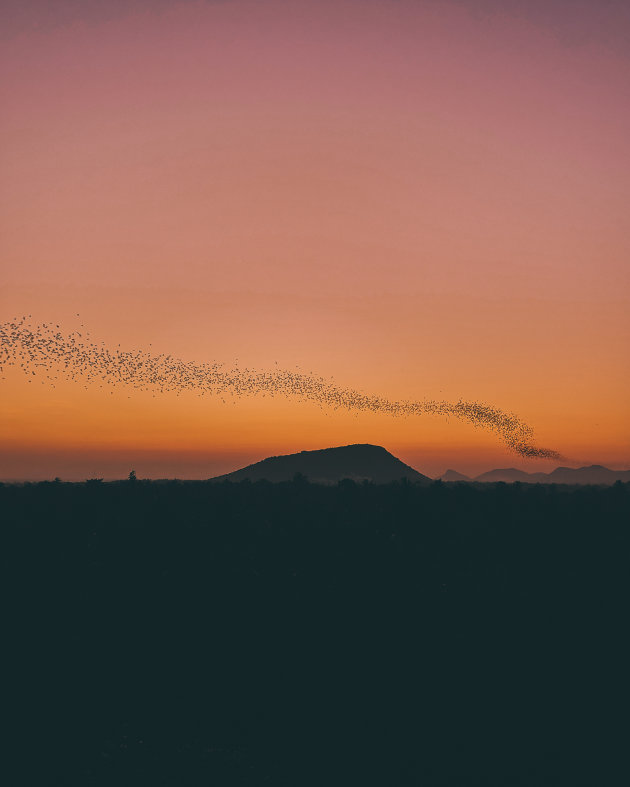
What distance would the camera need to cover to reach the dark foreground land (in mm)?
26328

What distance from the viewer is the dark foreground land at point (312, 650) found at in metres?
26.3

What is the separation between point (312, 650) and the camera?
110 ft

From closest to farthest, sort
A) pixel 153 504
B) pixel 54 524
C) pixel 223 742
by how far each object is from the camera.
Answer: pixel 223 742 → pixel 54 524 → pixel 153 504

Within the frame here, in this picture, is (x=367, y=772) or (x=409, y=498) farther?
(x=409, y=498)

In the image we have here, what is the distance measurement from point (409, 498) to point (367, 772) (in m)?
33.1

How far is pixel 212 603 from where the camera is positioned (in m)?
37.1

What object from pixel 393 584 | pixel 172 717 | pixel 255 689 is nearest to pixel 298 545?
pixel 393 584

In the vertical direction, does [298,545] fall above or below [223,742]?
above

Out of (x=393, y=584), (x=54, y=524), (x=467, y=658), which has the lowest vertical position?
(x=467, y=658)

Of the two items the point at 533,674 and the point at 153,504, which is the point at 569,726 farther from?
the point at 153,504

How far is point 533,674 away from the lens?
32281mm

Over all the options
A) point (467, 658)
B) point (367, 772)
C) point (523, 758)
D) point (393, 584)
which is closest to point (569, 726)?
point (523, 758)

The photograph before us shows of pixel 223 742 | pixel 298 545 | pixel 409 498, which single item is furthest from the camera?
pixel 409 498

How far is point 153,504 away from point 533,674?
3106 cm
